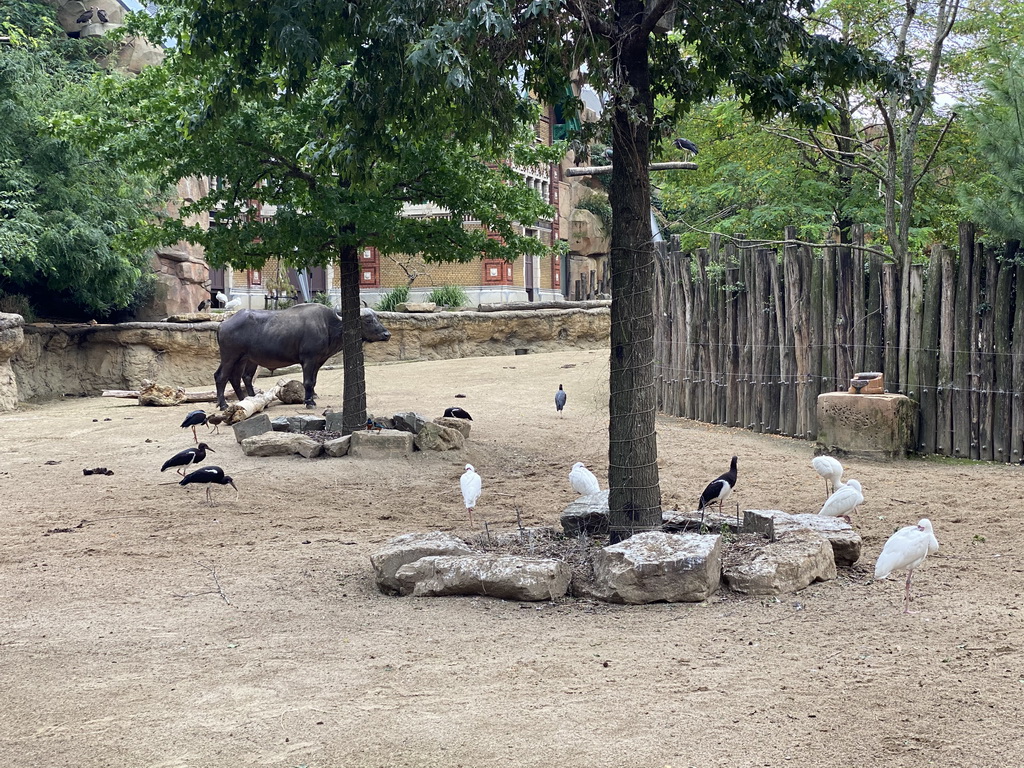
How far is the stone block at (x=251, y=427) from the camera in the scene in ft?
39.9

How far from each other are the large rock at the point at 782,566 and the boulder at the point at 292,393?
36.8ft

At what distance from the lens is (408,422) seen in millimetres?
12742

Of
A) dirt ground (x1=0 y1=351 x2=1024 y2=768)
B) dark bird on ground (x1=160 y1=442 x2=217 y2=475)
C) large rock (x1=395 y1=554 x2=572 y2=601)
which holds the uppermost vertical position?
dark bird on ground (x1=160 y1=442 x2=217 y2=475)

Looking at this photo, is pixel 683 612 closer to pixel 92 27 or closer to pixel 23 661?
pixel 23 661

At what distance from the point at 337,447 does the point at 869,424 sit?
5.85 meters

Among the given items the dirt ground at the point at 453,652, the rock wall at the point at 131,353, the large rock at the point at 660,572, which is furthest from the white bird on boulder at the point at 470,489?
the rock wall at the point at 131,353

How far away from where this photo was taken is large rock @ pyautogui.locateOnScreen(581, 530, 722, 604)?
557cm

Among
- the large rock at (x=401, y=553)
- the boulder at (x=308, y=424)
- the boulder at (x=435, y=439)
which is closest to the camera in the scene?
the large rock at (x=401, y=553)

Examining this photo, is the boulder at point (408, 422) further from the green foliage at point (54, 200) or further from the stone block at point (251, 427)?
the green foliage at point (54, 200)

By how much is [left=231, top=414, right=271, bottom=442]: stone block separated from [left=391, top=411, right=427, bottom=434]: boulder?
1612mm

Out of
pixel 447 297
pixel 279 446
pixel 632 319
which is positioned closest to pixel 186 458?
pixel 279 446

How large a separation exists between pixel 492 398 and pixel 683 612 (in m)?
12.3

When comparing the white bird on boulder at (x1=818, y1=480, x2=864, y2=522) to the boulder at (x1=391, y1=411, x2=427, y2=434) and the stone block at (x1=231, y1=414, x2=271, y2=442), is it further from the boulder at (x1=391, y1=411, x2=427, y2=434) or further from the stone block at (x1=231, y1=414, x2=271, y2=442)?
the stone block at (x1=231, y1=414, x2=271, y2=442)

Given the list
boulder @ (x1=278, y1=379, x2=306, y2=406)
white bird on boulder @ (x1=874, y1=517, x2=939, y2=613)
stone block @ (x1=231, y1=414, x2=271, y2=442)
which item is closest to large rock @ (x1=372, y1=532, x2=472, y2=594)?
white bird on boulder @ (x1=874, y1=517, x2=939, y2=613)
